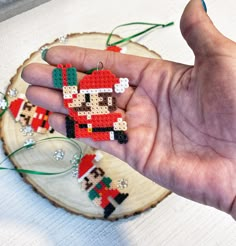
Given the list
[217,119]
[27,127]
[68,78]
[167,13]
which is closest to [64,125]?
[68,78]

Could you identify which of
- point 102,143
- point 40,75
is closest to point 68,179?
point 102,143

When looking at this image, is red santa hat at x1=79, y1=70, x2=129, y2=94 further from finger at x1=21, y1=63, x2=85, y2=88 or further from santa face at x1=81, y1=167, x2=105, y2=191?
santa face at x1=81, y1=167, x2=105, y2=191

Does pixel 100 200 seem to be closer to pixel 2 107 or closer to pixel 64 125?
pixel 64 125

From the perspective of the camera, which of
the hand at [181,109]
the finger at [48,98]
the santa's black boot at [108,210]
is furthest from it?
the santa's black boot at [108,210]

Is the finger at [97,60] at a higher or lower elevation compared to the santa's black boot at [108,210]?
higher

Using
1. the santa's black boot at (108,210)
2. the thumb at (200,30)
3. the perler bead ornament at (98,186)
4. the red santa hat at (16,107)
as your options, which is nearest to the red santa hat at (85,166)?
the perler bead ornament at (98,186)

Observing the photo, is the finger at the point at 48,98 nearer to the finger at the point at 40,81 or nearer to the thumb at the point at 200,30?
the finger at the point at 40,81
